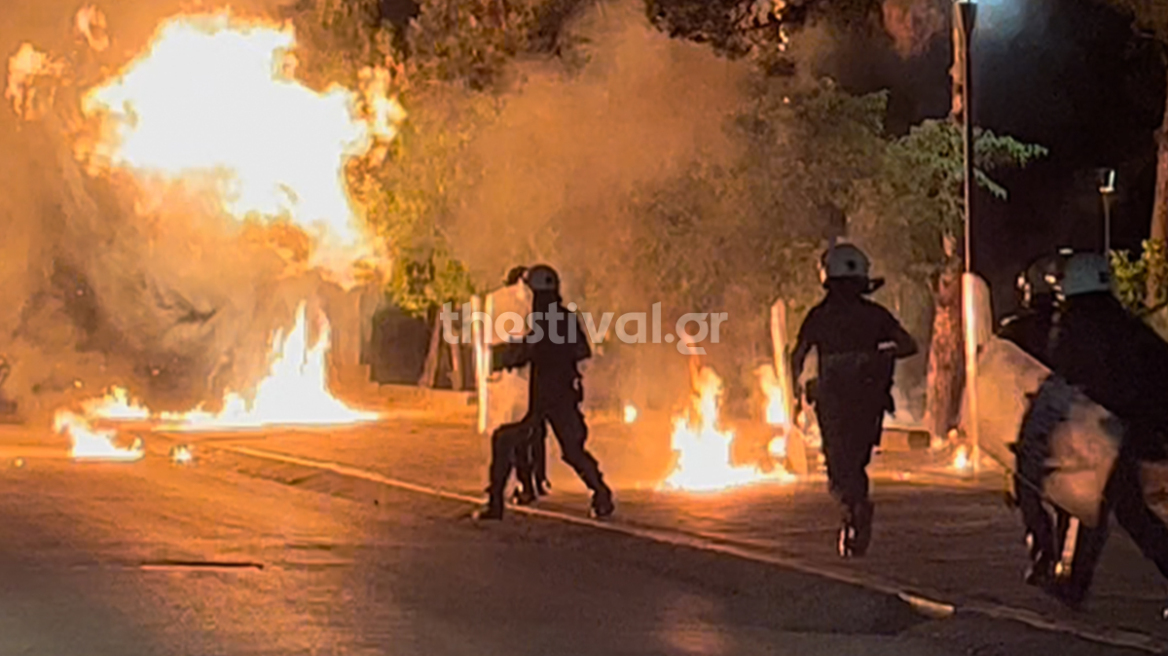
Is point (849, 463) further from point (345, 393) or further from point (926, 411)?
point (345, 393)

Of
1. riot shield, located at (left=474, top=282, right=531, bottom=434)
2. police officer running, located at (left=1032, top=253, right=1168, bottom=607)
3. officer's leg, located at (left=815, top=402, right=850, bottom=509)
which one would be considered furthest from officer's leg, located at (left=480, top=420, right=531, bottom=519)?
police officer running, located at (left=1032, top=253, right=1168, bottom=607)

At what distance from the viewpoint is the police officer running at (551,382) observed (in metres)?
12.6

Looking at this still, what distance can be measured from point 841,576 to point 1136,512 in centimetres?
191

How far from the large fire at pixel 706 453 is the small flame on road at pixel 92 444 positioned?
6.32 m

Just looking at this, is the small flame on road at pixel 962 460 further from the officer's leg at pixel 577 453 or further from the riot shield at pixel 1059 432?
the riot shield at pixel 1059 432

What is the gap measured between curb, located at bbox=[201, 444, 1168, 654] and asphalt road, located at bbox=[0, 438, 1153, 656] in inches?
2.6

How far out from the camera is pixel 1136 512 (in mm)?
8539

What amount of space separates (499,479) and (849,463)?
126 inches

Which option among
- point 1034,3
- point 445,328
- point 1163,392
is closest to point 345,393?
point 445,328

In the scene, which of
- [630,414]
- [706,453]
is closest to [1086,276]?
[706,453]

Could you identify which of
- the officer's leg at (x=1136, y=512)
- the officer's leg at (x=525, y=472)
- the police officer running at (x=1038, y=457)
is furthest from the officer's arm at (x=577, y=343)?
the officer's leg at (x=1136, y=512)

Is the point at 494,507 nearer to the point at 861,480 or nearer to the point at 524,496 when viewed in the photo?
the point at 524,496

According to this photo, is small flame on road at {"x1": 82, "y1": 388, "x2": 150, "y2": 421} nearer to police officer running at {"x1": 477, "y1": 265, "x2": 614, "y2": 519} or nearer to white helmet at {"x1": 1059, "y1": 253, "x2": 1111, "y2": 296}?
police officer running at {"x1": 477, "y1": 265, "x2": 614, "y2": 519}

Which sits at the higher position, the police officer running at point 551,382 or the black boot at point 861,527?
the police officer running at point 551,382
